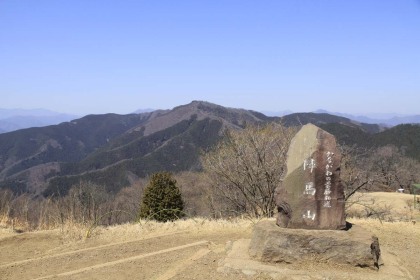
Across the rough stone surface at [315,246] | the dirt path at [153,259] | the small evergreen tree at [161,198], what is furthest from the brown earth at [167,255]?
the small evergreen tree at [161,198]

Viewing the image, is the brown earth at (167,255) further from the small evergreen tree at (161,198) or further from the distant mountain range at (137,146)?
the distant mountain range at (137,146)

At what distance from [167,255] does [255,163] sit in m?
7.47

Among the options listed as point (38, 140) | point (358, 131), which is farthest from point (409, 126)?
point (38, 140)

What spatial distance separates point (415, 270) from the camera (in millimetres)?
6613

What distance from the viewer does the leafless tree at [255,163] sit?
14.0 metres

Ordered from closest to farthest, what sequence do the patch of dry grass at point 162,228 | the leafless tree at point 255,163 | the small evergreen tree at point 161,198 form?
the patch of dry grass at point 162,228
the leafless tree at point 255,163
the small evergreen tree at point 161,198

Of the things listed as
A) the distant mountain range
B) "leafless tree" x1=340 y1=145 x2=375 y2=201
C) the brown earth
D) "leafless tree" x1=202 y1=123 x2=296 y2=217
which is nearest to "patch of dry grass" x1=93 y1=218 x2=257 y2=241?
the brown earth

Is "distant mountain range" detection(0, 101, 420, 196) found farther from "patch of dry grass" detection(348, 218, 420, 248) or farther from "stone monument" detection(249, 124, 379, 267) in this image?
"stone monument" detection(249, 124, 379, 267)

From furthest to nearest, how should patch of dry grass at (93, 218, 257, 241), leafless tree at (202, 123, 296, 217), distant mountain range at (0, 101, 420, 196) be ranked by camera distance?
distant mountain range at (0, 101, 420, 196) < leafless tree at (202, 123, 296, 217) < patch of dry grass at (93, 218, 257, 241)

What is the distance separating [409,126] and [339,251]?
206 feet

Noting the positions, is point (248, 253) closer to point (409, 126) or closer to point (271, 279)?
point (271, 279)

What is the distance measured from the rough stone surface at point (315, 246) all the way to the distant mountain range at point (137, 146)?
13003 millimetres

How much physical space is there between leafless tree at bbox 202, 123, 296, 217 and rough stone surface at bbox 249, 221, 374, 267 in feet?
23.2

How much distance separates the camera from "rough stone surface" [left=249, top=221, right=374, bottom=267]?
617 cm
